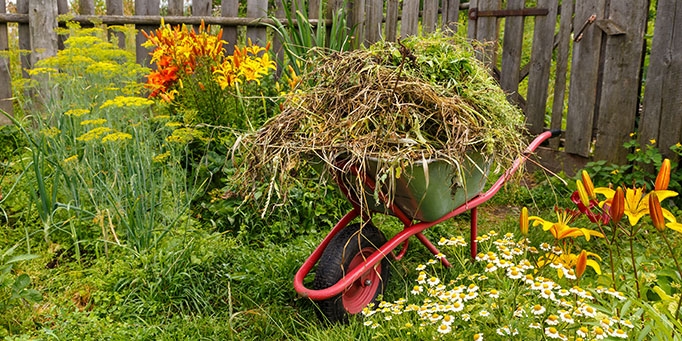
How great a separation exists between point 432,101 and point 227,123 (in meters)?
1.84

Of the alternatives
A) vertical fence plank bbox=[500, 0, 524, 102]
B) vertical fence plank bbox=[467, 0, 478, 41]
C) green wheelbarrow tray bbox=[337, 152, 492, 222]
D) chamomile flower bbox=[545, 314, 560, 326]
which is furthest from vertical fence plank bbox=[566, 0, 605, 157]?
chamomile flower bbox=[545, 314, 560, 326]

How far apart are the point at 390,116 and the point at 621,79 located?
2.47 m

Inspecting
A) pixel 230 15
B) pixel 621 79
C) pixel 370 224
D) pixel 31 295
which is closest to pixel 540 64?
pixel 621 79

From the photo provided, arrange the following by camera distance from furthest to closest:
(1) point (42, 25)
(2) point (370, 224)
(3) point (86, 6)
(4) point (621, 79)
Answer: (3) point (86, 6) < (1) point (42, 25) < (4) point (621, 79) < (2) point (370, 224)

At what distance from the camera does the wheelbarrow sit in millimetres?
1885

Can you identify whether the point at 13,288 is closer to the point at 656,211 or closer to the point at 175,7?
Result: the point at 656,211

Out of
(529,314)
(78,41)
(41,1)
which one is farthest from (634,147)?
(41,1)

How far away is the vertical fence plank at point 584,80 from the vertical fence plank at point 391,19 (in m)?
1.74

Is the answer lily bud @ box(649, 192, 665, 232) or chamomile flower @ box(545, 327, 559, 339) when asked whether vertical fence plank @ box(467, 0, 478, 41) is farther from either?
chamomile flower @ box(545, 327, 559, 339)

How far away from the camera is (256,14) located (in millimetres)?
4785

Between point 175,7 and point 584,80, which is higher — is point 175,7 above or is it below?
above

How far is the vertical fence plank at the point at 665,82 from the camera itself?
3365 mm

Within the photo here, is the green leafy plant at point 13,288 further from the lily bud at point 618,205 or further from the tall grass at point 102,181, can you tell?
the lily bud at point 618,205

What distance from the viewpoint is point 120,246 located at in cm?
243
